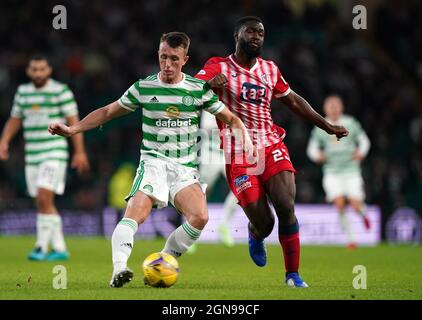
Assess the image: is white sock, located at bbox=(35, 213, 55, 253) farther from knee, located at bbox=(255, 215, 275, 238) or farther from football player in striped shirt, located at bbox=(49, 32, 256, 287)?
football player in striped shirt, located at bbox=(49, 32, 256, 287)

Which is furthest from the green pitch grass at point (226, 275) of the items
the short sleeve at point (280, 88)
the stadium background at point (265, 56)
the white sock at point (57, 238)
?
the stadium background at point (265, 56)

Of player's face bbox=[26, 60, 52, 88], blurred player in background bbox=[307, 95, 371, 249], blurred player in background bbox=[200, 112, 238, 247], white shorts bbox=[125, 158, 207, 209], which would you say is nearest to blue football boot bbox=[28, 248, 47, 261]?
player's face bbox=[26, 60, 52, 88]

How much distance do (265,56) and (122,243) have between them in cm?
1413

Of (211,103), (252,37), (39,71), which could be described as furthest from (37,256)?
(252,37)

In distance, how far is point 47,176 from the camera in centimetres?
1332

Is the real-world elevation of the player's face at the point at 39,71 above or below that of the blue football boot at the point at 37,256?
above

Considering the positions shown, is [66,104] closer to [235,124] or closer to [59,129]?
[59,129]

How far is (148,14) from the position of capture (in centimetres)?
2417

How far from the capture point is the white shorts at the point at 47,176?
1331 cm

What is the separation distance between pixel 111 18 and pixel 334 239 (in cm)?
886

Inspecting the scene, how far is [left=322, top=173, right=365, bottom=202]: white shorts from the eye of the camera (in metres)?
16.9

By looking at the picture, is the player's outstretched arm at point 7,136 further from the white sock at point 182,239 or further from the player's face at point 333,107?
the player's face at point 333,107

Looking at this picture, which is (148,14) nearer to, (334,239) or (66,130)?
(334,239)
